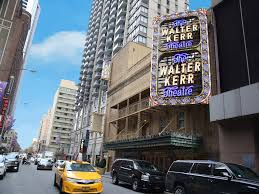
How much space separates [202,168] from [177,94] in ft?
38.0

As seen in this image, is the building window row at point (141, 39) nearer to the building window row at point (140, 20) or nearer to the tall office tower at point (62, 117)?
the building window row at point (140, 20)

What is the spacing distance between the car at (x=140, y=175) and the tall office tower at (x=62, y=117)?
114026mm

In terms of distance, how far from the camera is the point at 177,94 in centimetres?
2275

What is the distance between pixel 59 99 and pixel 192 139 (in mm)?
129952

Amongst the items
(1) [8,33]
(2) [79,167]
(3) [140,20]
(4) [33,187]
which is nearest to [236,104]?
(2) [79,167]

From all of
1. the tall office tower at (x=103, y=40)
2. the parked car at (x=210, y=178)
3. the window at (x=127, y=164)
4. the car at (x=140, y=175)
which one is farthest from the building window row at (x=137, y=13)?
the parked car at (x=210, y=178)

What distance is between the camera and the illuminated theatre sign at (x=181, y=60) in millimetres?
21844

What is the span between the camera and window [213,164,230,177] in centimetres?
1049

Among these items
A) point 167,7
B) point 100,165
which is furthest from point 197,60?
point 167,7

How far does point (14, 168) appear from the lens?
2489cm

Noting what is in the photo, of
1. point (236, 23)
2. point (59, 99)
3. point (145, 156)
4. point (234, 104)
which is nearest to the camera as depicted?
point (234, 104)

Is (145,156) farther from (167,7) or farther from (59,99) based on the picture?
(59,99)

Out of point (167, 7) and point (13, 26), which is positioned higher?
point (167, 7)

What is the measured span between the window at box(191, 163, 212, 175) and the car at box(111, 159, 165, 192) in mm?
4769
